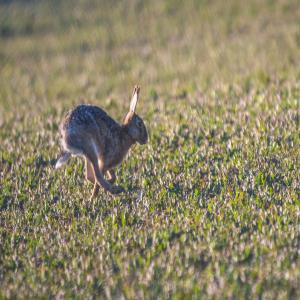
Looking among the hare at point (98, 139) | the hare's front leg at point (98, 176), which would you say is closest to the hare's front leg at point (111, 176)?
the hare at point (98, 139)

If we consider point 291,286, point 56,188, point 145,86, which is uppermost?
point 145,86

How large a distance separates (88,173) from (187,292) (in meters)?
3.17

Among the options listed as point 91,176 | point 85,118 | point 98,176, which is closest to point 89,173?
point 91,176

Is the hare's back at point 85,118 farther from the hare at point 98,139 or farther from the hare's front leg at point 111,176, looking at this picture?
the hare's front leg at point 111,176

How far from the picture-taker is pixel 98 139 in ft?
26.4

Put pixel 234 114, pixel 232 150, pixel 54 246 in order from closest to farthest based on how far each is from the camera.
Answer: pixel 54 246
pixel 232 150
pixel 234 114

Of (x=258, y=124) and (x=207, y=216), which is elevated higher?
(x=258, y=124)

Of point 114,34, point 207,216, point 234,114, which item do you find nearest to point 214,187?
point 207,216

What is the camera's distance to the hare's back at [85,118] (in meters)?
7.82

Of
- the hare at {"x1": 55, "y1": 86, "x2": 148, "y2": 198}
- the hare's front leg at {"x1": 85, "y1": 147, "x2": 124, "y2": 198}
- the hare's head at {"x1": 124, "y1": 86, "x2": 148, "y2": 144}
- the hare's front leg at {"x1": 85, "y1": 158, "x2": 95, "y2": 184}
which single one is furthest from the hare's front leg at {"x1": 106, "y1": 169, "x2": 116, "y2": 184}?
the hare's head at {"x1": 124, "y1": 86, "x2": 148, "y2": 144}

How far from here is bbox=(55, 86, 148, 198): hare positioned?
775 centimetres

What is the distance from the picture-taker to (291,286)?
539 centimetres

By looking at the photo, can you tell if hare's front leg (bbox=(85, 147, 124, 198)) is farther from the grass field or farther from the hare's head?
the hare's head

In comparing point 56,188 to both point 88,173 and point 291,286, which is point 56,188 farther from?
point 291,286
